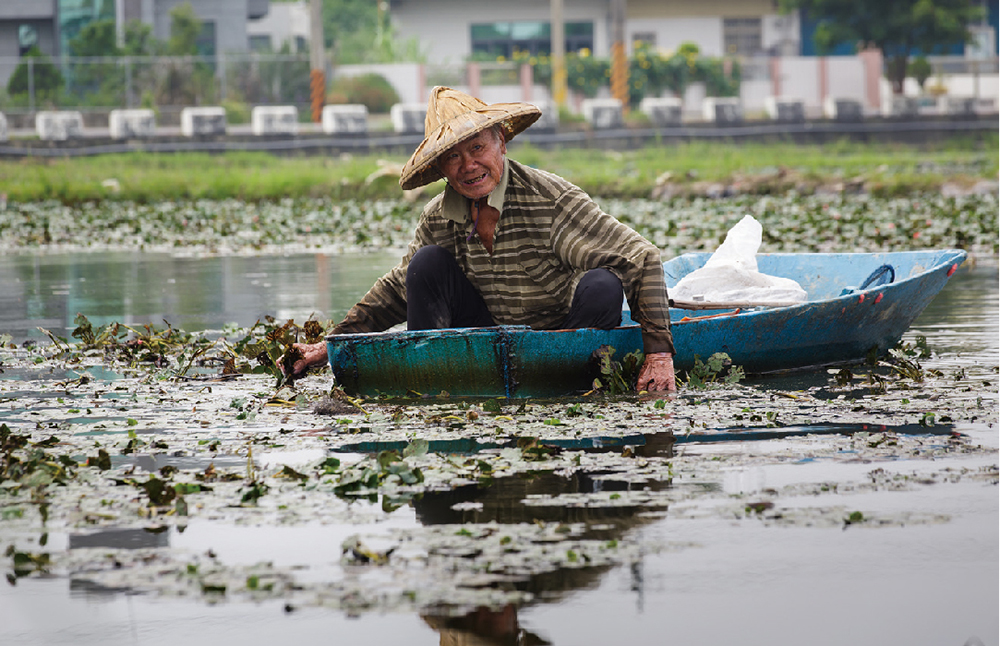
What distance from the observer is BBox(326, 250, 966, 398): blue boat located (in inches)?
193

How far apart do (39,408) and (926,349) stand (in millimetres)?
3870

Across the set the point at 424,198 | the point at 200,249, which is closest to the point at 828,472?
the point at 200,249

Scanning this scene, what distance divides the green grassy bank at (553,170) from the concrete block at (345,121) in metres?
1.02

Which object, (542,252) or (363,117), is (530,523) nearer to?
(542,252)

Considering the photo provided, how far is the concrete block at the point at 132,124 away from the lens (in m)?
26.0

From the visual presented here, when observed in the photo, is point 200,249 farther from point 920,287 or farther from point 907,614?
point 907,614

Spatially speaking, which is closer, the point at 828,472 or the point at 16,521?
the point at 16,521

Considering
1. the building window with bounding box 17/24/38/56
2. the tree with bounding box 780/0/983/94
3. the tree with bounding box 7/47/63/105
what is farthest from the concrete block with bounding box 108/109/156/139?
the tree with bounding box 780/0/983/94

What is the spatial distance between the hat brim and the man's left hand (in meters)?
1.02

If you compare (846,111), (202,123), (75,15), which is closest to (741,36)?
(846,111)

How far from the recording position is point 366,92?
32562 millimetres

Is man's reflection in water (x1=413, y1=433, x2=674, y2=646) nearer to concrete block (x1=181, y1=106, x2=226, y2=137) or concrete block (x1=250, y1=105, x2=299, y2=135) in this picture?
concrete block (x1=250, y1=105, x2=299, y2=135)

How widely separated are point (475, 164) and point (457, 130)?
6.4 inches

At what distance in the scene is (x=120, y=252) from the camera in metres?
13.7
